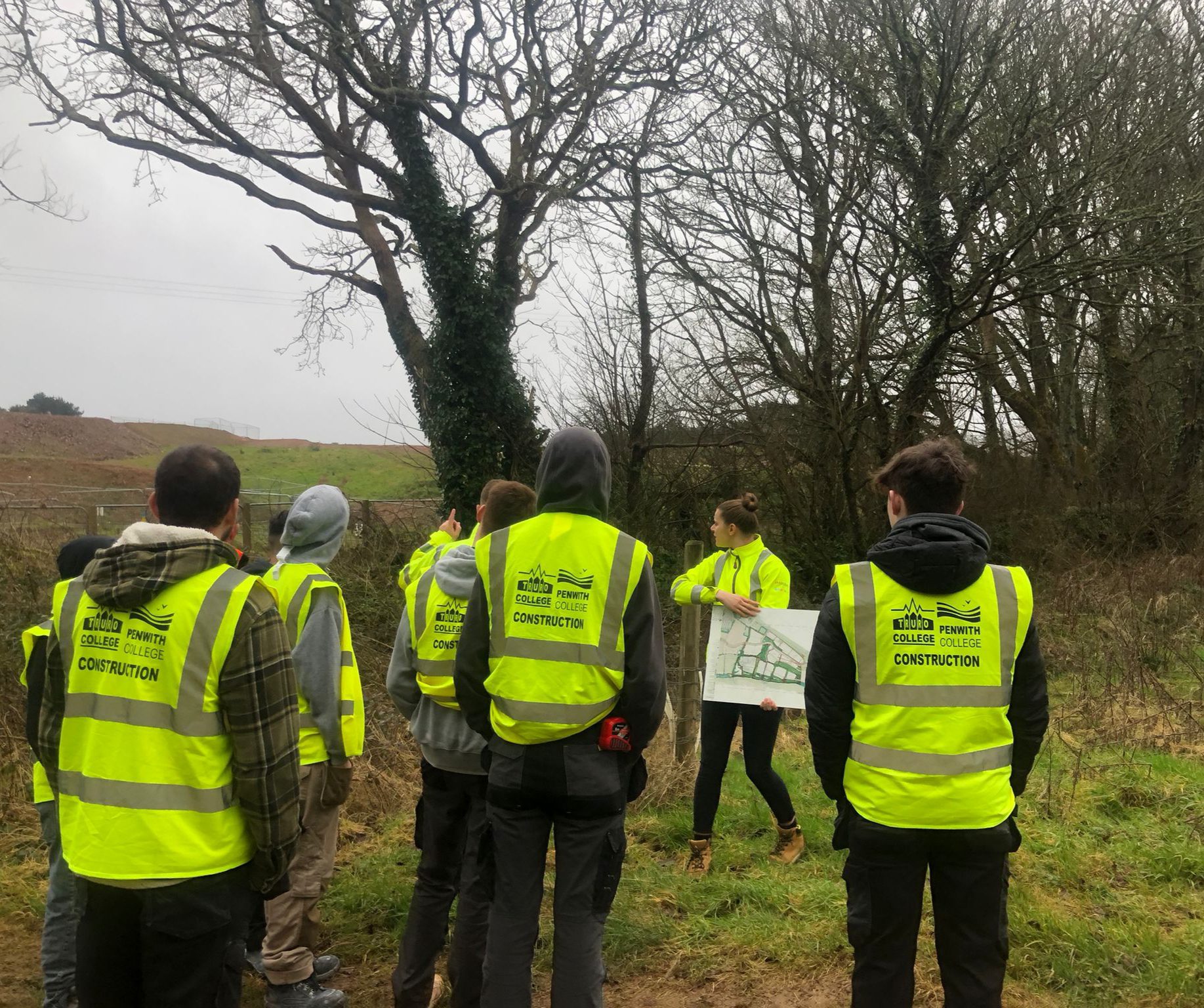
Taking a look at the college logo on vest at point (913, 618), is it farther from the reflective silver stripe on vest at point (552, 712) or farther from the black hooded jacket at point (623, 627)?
the reflective silver stripe on vest at point (552, 712)

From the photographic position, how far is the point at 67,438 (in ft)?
147

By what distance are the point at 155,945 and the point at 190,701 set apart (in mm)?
572

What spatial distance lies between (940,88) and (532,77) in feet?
21.0

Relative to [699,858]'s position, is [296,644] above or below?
above

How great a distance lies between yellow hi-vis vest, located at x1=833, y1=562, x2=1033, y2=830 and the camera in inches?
93.1

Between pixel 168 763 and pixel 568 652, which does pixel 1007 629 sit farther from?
pixel 168 763

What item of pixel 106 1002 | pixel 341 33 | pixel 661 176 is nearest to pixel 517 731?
pixel 106 1002

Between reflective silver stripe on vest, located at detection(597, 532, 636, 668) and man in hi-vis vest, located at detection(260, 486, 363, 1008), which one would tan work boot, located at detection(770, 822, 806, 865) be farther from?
reflective silver stripe on vest, located at detection(597, 532, 636, 668)

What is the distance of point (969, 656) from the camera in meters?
2.38

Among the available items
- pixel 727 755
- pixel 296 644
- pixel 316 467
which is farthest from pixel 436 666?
pixel 316 467

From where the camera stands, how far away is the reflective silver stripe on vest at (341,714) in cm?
322

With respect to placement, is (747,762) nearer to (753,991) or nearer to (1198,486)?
(753,991)

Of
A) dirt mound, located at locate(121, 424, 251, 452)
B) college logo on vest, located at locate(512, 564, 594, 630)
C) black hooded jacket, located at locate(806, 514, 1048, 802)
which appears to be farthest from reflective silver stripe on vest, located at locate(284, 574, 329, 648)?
dirt mound, located at locate(121, 424, 251, 452)

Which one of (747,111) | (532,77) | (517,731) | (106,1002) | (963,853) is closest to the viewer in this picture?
(106,1002)
